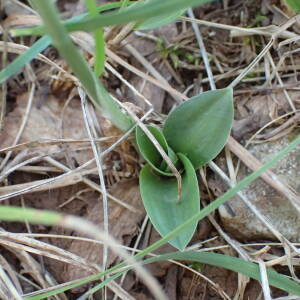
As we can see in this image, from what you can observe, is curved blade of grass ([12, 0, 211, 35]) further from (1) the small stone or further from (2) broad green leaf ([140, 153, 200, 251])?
(1) the small stone

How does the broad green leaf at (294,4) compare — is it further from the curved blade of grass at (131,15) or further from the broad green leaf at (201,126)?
the curved blade of grass at (131,15)

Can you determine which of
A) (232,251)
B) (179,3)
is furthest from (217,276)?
(179,3)

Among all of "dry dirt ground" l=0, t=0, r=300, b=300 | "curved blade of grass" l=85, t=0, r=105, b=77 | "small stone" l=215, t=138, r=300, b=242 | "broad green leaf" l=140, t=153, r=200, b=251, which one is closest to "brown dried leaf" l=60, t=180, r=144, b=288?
"dry dirt ground" l=0, t=0, r=300, b=300

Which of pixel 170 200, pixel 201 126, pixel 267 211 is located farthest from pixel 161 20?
pixel 267 211

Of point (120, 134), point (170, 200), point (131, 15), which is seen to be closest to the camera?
point (131, 15)

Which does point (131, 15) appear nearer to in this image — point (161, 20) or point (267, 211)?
point (161, 20)

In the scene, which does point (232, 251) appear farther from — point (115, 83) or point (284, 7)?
point (284, 7)
